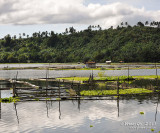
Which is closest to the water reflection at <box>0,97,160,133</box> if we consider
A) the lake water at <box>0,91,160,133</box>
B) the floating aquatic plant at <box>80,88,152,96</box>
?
the lake water at <box>0,91,160,133</box>

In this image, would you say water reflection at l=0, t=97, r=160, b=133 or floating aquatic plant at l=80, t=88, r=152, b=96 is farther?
floating aquatic plant at l=80, t=88, r=152, b=96

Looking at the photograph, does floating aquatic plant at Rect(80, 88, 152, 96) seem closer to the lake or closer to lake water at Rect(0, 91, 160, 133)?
the lake

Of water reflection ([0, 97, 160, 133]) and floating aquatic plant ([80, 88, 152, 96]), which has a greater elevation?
floating aquatic plant ([80, 88, 152, 96])

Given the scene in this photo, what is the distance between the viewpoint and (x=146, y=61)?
7579 inches

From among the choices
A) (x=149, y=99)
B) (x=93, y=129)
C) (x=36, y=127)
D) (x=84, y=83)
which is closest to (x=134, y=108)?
(x=149, y=99)

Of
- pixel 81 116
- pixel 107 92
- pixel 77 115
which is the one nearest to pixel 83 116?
pixel 81 116

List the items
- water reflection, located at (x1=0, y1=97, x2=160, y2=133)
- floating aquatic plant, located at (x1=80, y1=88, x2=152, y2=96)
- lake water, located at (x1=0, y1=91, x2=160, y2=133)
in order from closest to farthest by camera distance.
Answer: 1. lake water, located at (x1=0, y1=91, x2=160, y2=133)
2. water reflection, located at (x1=0, y1=97, x2=160, y2=133)
3. floating aquatic plant, located at (x1=80, y1=88, x2=152, y2=96)

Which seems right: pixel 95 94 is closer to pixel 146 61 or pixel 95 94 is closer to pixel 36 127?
pixel 36 127

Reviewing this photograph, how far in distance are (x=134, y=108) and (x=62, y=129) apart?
1086 centimetres

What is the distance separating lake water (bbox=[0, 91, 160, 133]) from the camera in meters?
23.7

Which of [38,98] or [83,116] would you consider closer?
[83,116]


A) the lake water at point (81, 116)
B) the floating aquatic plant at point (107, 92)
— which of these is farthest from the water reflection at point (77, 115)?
the floating aquatic plant at point (107, 92)

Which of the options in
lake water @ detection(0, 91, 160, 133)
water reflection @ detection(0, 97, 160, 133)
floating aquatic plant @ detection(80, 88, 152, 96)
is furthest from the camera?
floating aquatic plant @ detection(80, 88, 152, 96)

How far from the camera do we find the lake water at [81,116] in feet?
77.6
